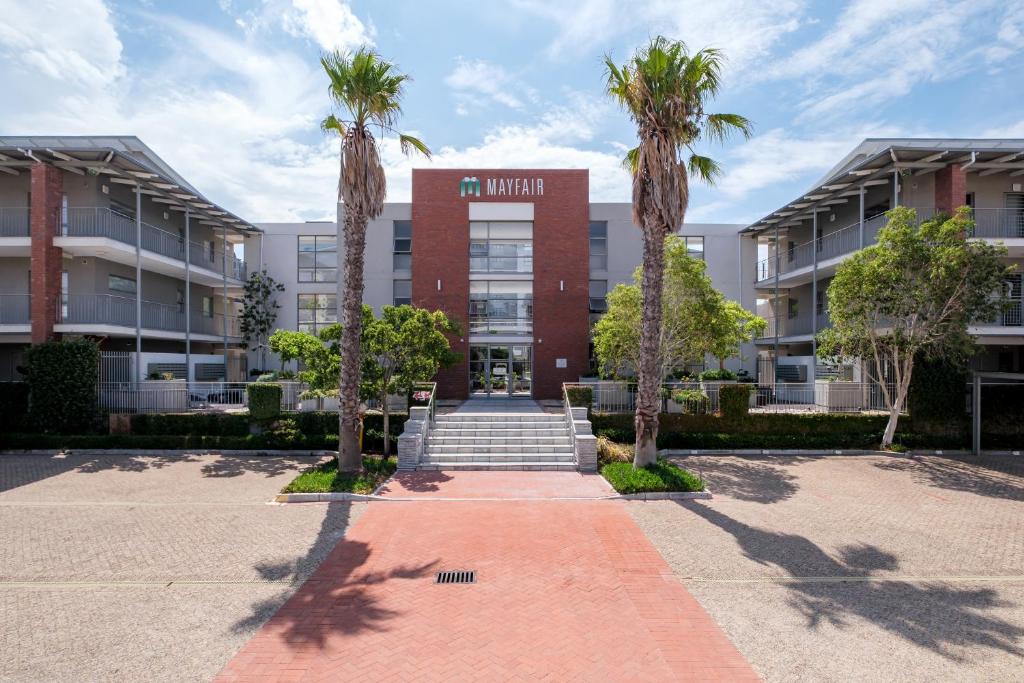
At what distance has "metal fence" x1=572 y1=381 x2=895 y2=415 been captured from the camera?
1712cm

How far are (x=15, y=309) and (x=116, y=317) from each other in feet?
11.1

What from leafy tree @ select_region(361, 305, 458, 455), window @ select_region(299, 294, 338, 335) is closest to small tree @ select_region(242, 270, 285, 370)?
window @ select_region(299, 294, 338, 335)

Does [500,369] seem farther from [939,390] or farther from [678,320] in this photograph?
[939,390]

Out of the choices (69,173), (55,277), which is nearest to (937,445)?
(55,277)

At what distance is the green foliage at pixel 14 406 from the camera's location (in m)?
16.6

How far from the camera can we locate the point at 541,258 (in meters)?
25.7

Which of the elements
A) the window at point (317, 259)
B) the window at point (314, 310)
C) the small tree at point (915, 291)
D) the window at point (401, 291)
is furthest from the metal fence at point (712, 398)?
the window at point (317, 259)

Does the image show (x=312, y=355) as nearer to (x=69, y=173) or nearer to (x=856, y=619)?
(x=856, y=619)

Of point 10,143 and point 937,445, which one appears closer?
point 937,445

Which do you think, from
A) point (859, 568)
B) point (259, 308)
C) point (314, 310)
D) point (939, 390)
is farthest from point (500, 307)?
point (859, 568)

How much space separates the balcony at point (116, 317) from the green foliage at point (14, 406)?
8.43ft

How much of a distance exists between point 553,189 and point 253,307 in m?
17.9

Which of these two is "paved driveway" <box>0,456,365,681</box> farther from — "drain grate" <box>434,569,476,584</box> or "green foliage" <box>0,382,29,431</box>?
"green foliage" <box>0,382,29,431</box>

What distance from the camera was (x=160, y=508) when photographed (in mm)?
10336
